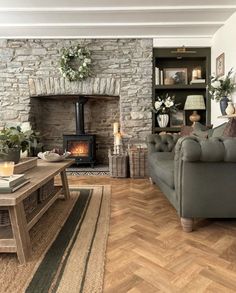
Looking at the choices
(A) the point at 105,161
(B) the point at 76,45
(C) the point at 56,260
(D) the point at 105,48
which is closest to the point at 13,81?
(B) the point at 76,45

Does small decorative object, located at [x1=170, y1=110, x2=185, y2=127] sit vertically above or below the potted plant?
above

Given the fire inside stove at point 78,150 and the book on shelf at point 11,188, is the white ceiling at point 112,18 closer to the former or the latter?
the fire inside stove at point 78,150

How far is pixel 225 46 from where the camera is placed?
3.77 meters

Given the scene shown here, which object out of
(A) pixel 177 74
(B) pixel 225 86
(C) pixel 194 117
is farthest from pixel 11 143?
(A) pixel 177 74

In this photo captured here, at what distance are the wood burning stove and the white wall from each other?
7.17ft

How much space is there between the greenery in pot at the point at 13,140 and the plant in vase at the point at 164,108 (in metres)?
2.68

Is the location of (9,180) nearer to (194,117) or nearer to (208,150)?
(208,150)

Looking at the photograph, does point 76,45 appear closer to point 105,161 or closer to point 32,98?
point 32,98

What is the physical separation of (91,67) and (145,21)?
1.19 meters

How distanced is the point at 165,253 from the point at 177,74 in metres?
3.76

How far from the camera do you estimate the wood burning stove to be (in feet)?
14.9

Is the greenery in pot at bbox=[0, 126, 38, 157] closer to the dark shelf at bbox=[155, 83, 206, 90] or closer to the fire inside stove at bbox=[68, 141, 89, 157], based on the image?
the fire inside stove at bbox=[68, 141, 89, 157]

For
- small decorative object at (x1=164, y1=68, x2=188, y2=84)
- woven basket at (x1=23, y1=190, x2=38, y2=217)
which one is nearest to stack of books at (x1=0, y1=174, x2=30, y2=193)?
woven basket at (x1=23, y1=190, x2=38, y2=217)

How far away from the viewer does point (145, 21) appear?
370 centimetres
